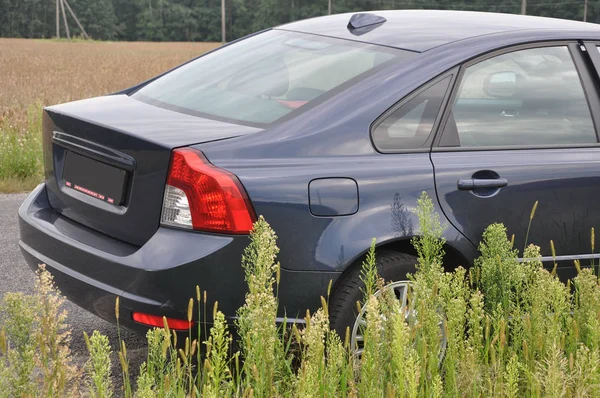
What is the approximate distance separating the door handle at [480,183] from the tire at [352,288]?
0.43 meters

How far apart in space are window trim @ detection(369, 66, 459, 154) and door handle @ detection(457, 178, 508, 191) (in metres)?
0.21

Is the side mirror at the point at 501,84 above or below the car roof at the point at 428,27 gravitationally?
below

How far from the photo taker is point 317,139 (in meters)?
3.62

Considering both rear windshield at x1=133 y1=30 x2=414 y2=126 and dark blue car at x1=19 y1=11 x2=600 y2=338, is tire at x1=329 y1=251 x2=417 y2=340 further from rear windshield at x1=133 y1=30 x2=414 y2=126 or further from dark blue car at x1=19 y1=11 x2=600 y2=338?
rear windshield at x1=133 y1=30 x2=414 y2=126

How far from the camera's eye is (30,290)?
17.5 feet

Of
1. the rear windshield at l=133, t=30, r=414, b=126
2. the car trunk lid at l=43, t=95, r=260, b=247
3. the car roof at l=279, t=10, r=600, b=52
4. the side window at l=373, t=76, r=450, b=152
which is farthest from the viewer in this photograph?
the car roof at l=279, t=10, r=600, b=52

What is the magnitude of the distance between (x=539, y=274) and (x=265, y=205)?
1043 millimetres

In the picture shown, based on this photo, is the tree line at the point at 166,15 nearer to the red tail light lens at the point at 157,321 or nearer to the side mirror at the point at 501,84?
the side mirror at the point at 501,84

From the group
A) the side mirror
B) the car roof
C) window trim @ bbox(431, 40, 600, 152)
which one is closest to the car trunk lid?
window trim @ bbox(431, 40, 600, 152)

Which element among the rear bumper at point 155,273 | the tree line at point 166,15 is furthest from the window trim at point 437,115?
the tree line at point 166,15

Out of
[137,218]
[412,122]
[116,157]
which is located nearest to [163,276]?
[137,218]

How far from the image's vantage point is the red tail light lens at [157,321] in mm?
3348

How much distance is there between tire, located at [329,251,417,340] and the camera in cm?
357

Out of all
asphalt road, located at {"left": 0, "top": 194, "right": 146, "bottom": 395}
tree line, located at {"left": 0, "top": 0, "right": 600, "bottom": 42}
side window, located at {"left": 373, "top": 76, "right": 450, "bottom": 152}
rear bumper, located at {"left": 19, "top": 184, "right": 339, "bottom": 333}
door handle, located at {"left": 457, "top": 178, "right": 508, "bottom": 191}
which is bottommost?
tree line, located at {"left": 0, "top": 0, "right": 600, "bottom": 42}
